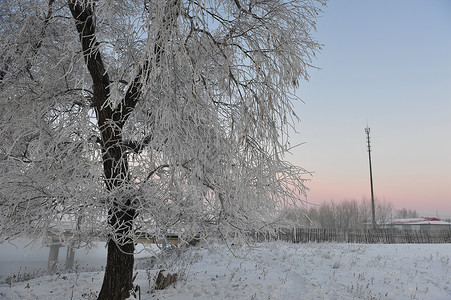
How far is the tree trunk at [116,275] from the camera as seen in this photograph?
5.10 meters

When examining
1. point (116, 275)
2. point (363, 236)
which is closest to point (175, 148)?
point (116, 275)

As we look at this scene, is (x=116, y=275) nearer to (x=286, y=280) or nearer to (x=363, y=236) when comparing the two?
(x=286, y=280)

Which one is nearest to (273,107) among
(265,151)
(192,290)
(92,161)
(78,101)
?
(265,151)

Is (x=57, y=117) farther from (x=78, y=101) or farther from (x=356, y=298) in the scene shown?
(x=356, y=298)

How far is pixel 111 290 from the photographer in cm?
509

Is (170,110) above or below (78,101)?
below

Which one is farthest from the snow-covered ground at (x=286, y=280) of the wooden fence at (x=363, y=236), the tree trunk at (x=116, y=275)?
the wooden fence at (x=363, y=236)

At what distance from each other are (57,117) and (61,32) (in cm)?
183

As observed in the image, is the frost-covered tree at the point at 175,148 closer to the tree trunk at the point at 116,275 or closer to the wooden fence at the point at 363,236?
the tree trunk at the point at 116,275

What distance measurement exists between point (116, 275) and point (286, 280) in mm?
4270

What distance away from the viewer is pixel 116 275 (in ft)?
16.9

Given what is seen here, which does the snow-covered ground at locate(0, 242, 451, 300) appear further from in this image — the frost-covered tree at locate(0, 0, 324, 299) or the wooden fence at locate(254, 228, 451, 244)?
the wooden fence at locate(254, 228, 451, 244)

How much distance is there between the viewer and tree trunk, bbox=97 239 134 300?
510cm

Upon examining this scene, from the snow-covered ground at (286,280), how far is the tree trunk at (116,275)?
0.98 metres
